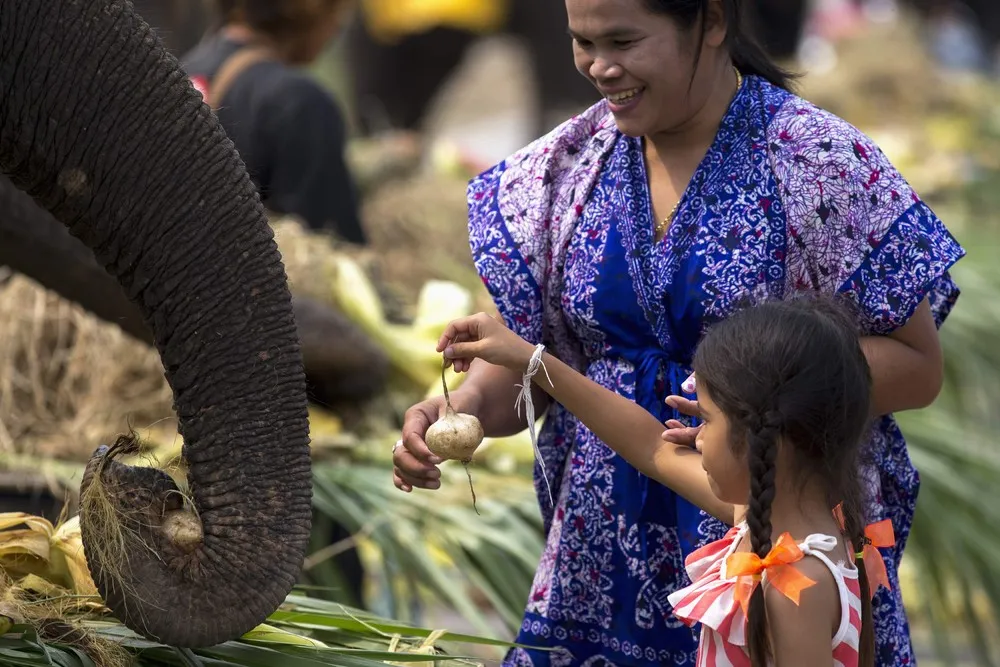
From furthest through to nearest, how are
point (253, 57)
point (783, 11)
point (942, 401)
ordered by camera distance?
point (783, 11) → point (942, 401) → point (253, 57)

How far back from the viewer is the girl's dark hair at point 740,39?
2068 mm

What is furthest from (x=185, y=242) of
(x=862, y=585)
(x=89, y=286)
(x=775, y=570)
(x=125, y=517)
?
(x=89, y=286)

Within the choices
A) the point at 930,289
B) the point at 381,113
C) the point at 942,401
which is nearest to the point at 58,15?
the point at 930,289

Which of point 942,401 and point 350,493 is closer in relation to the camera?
point 350,493

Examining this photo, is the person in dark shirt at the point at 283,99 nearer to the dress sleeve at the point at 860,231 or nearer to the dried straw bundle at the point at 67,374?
the dried straw bundle at the point at 67,374

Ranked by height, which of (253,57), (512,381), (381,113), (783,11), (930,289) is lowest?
(512,381)

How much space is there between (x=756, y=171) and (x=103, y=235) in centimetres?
85

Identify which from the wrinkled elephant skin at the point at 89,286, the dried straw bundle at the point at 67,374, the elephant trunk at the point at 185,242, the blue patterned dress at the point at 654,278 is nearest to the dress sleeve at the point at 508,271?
the blue patterned dress at the point at 654,278

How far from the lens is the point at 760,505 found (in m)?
1.72

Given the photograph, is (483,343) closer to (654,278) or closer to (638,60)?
(654,278)

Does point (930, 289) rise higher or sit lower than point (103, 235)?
higher

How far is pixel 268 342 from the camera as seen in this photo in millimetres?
1935

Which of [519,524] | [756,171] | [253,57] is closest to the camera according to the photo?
[756,171]

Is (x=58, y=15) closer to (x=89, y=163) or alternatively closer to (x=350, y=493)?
(x=89, y=163)
